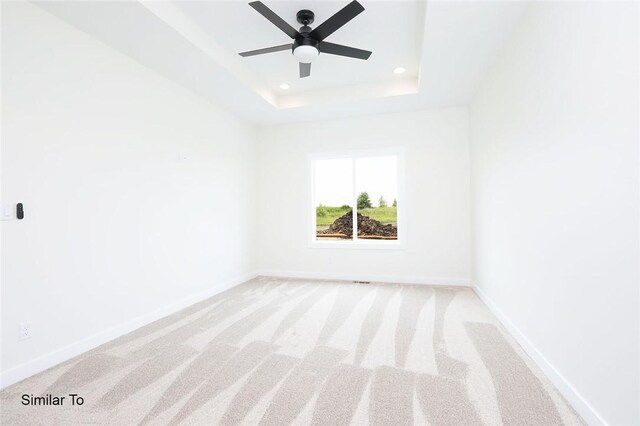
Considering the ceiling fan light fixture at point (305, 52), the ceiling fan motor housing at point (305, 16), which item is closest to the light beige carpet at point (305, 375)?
the ceiling fan light fixture at point (305, 52)

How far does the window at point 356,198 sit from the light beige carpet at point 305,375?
5.87ft

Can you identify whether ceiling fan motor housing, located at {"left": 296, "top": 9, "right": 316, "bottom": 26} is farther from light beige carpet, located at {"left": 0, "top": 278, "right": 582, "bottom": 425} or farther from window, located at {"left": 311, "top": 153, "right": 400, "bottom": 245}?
light beige carpet, located at {"left": 0, "top": 278, "right": 582, "bottom": 425}

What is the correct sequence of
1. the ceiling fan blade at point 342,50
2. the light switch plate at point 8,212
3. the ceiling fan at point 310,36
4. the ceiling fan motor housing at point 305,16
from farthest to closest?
the ceiling fan blade at point 342,50 < the ceiling fan motor housing at point 305,16 < the ceiling fan at point 310,36 < the light switch plate at point 8,212

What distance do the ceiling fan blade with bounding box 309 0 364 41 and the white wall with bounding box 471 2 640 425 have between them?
4.08 feet

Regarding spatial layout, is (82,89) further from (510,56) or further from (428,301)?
(428,301)

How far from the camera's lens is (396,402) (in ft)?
5.58

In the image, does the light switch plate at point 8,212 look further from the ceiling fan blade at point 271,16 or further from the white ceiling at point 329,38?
the ceiling fan blade at point 271,16

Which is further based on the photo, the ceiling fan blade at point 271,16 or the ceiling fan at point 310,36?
the ceiling fan at point 310,36

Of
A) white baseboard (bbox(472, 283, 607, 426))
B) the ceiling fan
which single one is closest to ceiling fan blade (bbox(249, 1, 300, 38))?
the ceiling fan

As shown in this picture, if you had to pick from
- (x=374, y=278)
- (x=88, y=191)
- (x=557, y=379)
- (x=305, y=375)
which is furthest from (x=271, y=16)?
(x=374, y=278)

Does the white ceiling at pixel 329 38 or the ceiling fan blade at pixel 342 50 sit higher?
the white ceiling at pixel 329 38

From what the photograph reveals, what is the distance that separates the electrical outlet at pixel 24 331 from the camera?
2001 mm

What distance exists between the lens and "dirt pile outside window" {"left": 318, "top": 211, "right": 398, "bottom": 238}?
4750 millimetres

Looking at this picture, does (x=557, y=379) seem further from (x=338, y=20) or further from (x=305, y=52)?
(x=305, y=52)
